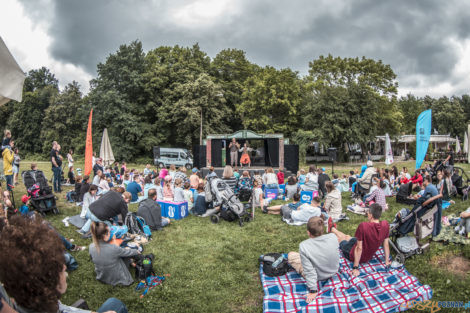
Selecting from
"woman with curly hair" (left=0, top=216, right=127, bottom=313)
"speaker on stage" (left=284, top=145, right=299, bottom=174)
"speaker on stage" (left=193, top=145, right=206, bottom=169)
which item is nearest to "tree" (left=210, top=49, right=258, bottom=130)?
"speaker on stage" (left=193, top=145, right=206, bottom=169)

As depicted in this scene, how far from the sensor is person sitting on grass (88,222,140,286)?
13.1 ft

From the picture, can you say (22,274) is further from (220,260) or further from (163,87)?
(163,87)

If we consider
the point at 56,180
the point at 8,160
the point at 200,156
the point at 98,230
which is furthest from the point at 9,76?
the point at 200,156

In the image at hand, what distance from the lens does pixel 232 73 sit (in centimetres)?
3381

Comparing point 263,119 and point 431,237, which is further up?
point 263,119

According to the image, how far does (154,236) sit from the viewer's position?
20.1 feet

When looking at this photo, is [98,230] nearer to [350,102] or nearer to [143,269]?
[143,269]

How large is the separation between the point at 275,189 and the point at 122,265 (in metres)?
6.62

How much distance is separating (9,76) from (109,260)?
2990 mm

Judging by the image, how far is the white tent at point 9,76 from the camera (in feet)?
6.03

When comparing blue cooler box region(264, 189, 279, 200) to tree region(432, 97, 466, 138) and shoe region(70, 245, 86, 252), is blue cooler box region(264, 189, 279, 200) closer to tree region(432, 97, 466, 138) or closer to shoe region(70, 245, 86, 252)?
shoe region(70, 245, 86, 252)

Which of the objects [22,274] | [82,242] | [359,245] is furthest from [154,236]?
[22,274]

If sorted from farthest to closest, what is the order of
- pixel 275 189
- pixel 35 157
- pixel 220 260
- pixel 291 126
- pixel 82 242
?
pixel 35 157 < pixel 291 126 < pixel 275 189 < pixel 82 242 < pixel 220 260

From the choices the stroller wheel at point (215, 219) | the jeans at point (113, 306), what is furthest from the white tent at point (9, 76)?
the stroller wheel at point (215, 219)
